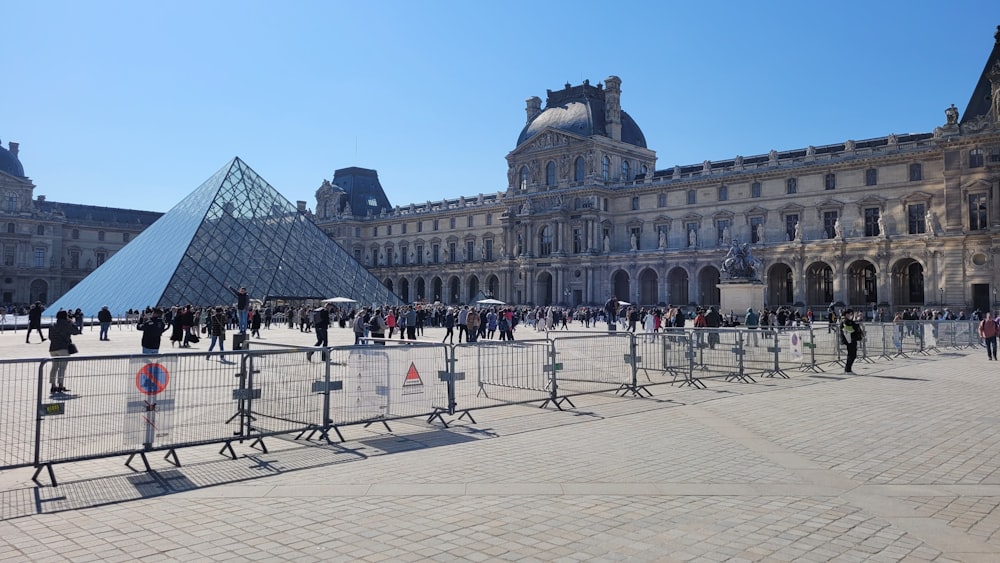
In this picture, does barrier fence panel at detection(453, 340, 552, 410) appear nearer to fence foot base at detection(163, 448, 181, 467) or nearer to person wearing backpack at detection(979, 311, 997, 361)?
fence foot base at detection(163, 448, 181, 467)

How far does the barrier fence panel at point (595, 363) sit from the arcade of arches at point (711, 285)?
37127 mm

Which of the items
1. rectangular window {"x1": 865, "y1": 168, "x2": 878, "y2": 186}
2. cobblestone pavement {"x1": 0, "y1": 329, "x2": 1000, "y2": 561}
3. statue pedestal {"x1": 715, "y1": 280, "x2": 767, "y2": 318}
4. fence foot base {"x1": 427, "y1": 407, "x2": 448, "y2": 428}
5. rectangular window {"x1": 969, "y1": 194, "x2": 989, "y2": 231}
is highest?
rectangular window {"x1": 865, "y1": 168, "x2": 878, "y2": 186}

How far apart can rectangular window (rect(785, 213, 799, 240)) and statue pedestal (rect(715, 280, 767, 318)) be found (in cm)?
1994

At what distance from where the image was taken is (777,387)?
42.8 ft

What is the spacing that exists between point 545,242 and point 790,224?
19.1 metres

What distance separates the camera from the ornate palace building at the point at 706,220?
41469 millimetres

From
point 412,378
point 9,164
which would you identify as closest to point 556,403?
point 412,378

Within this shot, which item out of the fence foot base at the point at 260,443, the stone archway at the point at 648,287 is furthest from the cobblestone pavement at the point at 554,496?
the stone archway at the point at 648,287

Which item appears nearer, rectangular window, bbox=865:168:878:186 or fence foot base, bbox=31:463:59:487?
fence foot base, bbox=31:463:59:487

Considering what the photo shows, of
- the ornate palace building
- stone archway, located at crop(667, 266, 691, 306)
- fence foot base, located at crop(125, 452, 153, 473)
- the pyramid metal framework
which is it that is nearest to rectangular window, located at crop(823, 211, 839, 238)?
the ornate palace building

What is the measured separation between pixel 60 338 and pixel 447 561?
8.59 meters

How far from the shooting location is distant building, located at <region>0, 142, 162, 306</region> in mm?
76625

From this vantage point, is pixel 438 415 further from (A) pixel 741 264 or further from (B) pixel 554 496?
(A) pixel 741 264

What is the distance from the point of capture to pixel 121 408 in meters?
6.65
